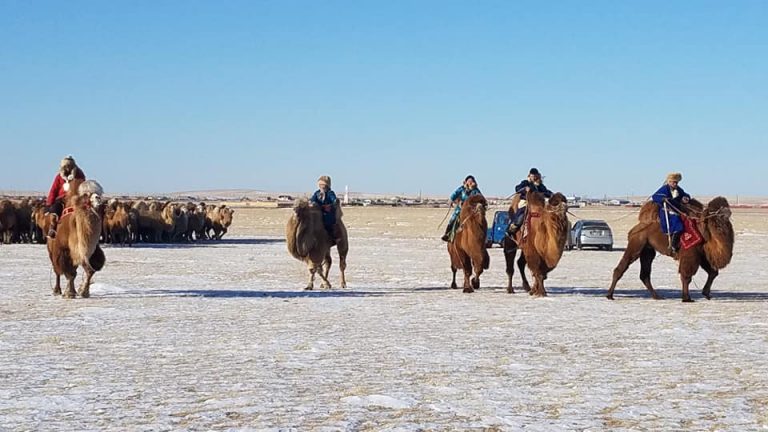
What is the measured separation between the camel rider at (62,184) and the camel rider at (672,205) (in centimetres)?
968

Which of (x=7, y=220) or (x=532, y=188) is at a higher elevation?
(x=532, y=188)

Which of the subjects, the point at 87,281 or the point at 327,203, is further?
the point at 327,203

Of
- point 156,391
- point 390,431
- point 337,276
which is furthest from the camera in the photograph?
point 337,276

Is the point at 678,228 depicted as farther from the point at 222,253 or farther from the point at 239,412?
the point at 222,253

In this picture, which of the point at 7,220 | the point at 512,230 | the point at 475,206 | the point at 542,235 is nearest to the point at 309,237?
the point at 475,206

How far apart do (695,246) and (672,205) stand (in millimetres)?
802

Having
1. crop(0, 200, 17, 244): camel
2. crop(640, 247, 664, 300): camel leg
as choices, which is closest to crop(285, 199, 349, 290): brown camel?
crop(640, 247, 664, 300): camel leg

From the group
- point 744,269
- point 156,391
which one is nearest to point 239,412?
point 156,391

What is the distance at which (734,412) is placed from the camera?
6852 millimetres

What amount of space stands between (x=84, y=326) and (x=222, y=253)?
20.0 metres

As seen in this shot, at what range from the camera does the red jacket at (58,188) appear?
15595mm

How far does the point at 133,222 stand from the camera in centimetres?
3806

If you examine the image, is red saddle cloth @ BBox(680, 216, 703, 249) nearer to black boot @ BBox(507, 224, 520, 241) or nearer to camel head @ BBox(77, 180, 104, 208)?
black boot @ BBox(507, 224, 520, 241)

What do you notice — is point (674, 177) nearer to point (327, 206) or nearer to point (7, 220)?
point (327, 206)
